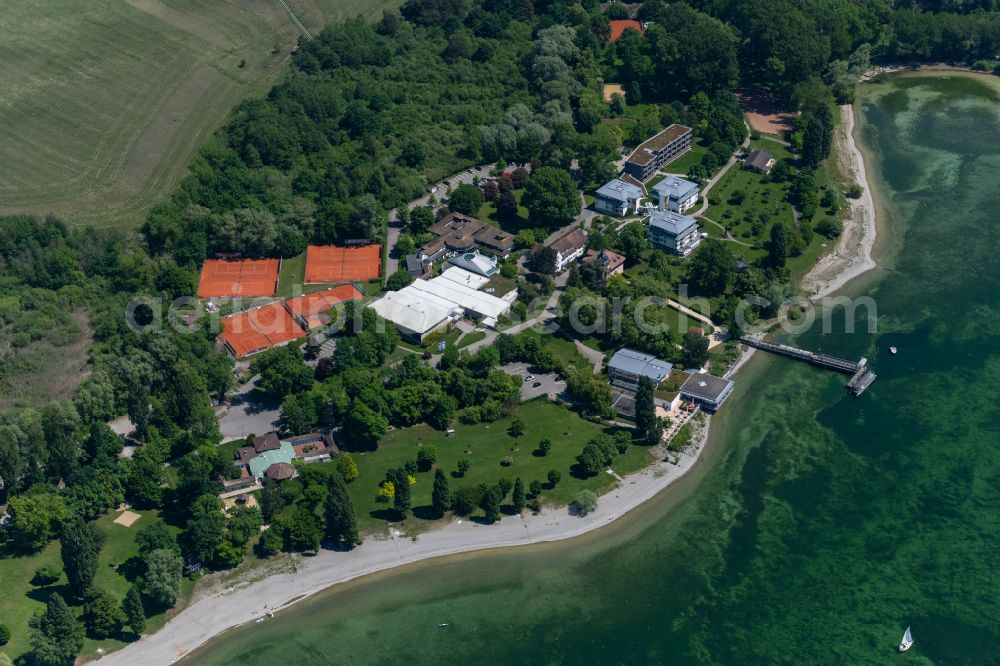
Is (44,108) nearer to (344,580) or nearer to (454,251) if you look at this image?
(454,251)

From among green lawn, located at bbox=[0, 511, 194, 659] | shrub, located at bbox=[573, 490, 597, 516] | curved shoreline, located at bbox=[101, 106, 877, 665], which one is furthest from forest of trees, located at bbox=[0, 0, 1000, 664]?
shrub, located at bbox=[573, 490, 597, 516]

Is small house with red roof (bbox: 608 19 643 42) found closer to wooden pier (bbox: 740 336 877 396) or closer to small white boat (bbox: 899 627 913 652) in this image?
wooden pier (bbox: 740 336 877 396)

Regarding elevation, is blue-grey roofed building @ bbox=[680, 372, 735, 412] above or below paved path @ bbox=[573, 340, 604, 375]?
below

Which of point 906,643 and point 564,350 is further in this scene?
point 564,350

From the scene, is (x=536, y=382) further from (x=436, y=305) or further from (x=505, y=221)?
(x=505, y=221)

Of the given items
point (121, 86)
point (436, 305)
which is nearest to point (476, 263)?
point (436, 305)

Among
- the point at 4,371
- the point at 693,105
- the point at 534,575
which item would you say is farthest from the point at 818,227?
the point at 4,371
